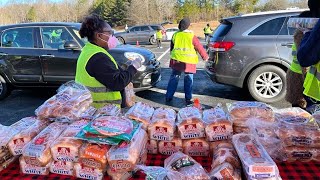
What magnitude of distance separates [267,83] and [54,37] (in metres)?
4.83

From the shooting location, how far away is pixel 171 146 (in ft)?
6.10

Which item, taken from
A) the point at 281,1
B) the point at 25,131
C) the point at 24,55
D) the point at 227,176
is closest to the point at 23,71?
the point at 24,55

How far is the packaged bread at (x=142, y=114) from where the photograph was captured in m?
1.90

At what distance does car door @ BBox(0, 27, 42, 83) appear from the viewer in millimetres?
6590

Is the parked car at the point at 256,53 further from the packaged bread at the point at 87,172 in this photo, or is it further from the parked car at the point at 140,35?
the parked car at the point at 140,35

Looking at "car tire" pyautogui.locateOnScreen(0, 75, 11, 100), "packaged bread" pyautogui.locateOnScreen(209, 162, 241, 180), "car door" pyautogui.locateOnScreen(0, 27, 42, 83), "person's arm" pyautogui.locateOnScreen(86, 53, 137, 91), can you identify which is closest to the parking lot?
"car tire" pyautogui.locateOnScreen(0, 75, 11, 100)

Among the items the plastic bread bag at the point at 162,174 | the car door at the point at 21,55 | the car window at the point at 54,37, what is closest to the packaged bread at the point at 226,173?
the plastic bread bag at the point at 162,174

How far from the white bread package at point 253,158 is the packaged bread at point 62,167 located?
942mm

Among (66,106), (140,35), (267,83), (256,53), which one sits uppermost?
(66,106)

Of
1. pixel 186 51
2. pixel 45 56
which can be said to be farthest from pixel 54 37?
pixel 186 51

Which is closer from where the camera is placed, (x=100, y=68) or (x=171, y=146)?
(x=171, y=146)

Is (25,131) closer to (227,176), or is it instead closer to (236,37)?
(227,176)

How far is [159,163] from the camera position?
5.95ft

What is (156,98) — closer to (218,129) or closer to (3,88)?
(3,88)
